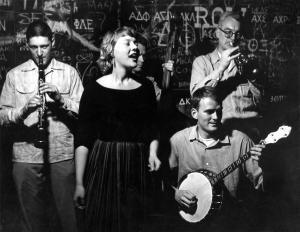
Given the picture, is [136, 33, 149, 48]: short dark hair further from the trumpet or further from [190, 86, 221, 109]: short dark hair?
the trumpet

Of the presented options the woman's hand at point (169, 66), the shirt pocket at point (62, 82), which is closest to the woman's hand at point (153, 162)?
the woman's hand at point (169, 66)

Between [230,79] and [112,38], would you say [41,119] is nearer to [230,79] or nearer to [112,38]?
[112,38]

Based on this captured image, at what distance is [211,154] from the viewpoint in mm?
5527

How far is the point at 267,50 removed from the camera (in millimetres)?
5680

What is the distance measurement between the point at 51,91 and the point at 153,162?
1.38 m

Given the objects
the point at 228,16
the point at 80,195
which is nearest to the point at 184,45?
the point at 228,16

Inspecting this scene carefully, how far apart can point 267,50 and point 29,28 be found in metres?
2.73

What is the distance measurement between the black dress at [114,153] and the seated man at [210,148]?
433mm

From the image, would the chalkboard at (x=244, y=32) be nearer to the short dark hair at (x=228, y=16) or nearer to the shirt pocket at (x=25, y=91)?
the short dark hair at (x=228, y=16)

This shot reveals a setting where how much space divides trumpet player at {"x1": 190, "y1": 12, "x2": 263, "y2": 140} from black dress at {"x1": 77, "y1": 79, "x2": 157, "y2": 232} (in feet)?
2.46

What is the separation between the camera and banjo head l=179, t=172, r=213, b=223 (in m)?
5.45

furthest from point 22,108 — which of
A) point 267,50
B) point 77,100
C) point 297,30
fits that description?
point 297,30

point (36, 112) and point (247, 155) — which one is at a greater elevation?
point (36, 112)

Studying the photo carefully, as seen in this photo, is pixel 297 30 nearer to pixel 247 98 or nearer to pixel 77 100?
pixel 247 98
